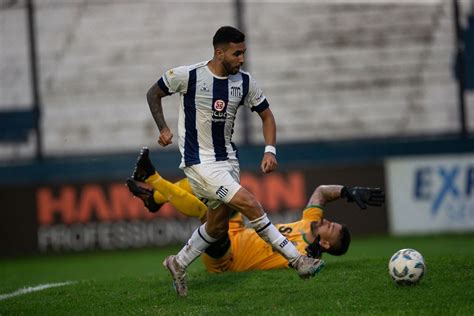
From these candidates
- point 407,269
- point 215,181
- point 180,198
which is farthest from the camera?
point 180,198

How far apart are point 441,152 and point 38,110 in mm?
7594

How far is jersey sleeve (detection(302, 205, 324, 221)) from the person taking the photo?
8.74 meters

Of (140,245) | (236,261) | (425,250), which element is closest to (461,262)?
(236,261)

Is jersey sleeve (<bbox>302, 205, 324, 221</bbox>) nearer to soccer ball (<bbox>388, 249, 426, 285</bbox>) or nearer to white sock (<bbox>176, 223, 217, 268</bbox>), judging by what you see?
white sock (<bbox>176, 223, 217, 268</bbox>)

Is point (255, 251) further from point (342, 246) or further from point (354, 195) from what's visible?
point (354, 195)

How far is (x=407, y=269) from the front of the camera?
7.19 m

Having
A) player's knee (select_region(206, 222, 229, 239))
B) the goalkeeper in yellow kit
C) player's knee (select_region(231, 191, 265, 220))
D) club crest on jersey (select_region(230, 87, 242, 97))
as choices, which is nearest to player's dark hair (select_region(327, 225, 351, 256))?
the goalkeeper in yellow kit

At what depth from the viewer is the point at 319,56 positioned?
16922 mm

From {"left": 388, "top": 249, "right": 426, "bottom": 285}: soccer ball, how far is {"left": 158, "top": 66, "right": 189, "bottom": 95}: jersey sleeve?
7.66ft

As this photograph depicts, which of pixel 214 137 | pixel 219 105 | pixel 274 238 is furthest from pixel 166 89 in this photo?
pixel 274 238

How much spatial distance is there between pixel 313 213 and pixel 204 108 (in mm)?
1869

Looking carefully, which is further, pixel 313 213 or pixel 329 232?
pixel 313 213

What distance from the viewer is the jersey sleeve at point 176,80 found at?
756cm

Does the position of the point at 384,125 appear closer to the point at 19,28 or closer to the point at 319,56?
the point at 319,56
